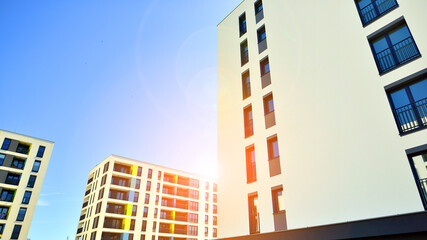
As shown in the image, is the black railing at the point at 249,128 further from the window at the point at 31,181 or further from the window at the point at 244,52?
the window at the point at 31,181

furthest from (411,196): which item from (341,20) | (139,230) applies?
(139,230)

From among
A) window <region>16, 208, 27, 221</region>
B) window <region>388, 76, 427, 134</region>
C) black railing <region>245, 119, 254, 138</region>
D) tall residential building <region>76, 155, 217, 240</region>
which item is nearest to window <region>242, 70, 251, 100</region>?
black railing <region>245, 119, 254, 138</region>

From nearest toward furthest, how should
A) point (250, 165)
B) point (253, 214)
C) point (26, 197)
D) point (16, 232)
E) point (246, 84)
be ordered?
point (253, 214) → point (250, 165) → point (246, 84) → point (16, 232) → point (26, 197)

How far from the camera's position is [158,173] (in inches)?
2450

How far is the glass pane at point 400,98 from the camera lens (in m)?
11.3

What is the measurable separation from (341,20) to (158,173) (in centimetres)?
5514

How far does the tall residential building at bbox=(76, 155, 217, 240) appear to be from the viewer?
2048 inches

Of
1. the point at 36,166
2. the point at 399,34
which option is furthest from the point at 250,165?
the point at 36,166

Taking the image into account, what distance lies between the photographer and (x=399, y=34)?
40.3 feet

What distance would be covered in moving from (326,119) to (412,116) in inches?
134

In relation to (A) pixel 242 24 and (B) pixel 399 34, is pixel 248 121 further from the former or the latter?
(B) pixel 399 34

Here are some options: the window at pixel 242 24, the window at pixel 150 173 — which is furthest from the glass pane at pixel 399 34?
the window at pixel 150 173

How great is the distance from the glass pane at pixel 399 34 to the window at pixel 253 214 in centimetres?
1049

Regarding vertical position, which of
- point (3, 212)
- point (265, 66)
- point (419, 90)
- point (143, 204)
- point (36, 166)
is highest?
point (36, 166)
